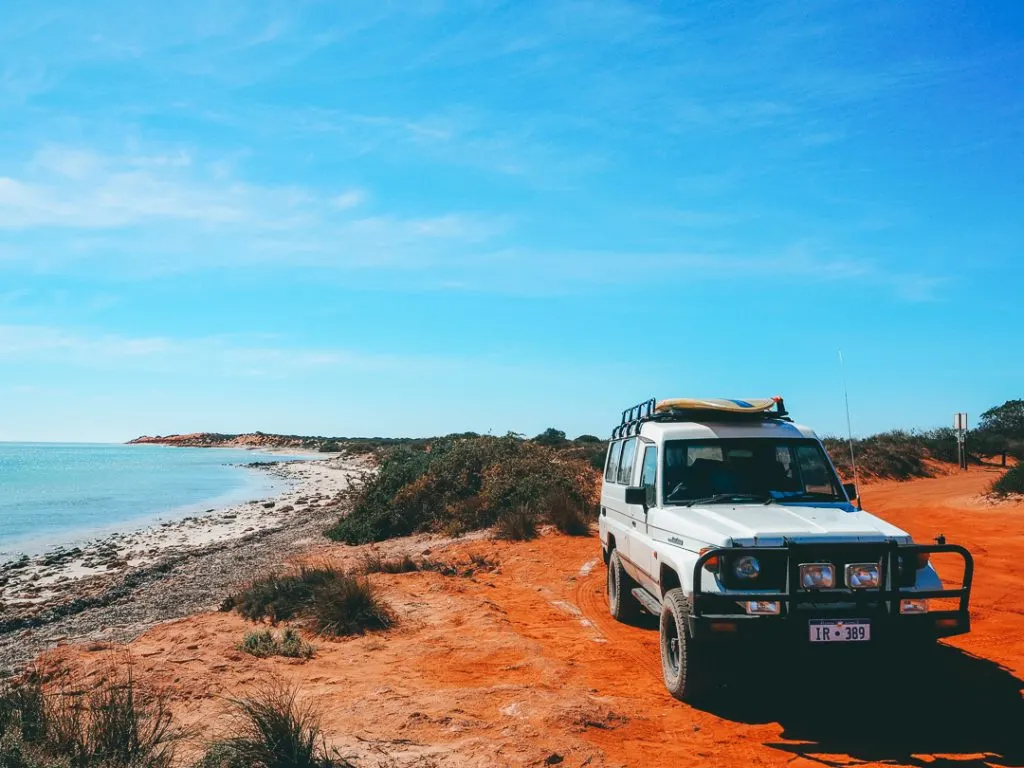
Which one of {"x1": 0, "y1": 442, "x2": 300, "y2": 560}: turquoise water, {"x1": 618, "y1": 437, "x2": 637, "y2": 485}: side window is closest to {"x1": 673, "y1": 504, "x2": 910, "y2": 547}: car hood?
{"x1": 618, "y1": 437, "x2": 637, "y2": 485}: side window

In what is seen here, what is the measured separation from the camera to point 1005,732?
17.4 feet

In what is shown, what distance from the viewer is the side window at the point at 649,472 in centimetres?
734

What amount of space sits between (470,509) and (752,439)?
1253 cm

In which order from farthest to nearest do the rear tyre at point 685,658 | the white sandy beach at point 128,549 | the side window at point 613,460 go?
the white sandy beach at point 128,549, the side window at point 613,460, the rear tyre at point 685,658

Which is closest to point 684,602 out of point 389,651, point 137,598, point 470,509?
point 389,651

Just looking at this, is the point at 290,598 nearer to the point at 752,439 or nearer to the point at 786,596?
the point at 752,439

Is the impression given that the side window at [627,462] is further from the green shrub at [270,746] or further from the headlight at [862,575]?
the green shrub at [270,746]

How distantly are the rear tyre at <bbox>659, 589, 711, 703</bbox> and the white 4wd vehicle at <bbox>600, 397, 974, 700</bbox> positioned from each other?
11 mm

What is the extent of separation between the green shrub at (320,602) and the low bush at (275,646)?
69 centimetres

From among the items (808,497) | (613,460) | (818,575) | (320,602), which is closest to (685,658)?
(818,575)

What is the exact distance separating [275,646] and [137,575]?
9380mm

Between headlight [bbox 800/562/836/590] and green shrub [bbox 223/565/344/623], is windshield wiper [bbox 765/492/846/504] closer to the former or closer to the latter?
headlight [bbox 800/562/836/590]

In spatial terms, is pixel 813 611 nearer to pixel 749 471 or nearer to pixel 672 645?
pixel 672 645

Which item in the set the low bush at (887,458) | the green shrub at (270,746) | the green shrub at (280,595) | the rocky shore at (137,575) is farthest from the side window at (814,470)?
the low bush at (887,458)
